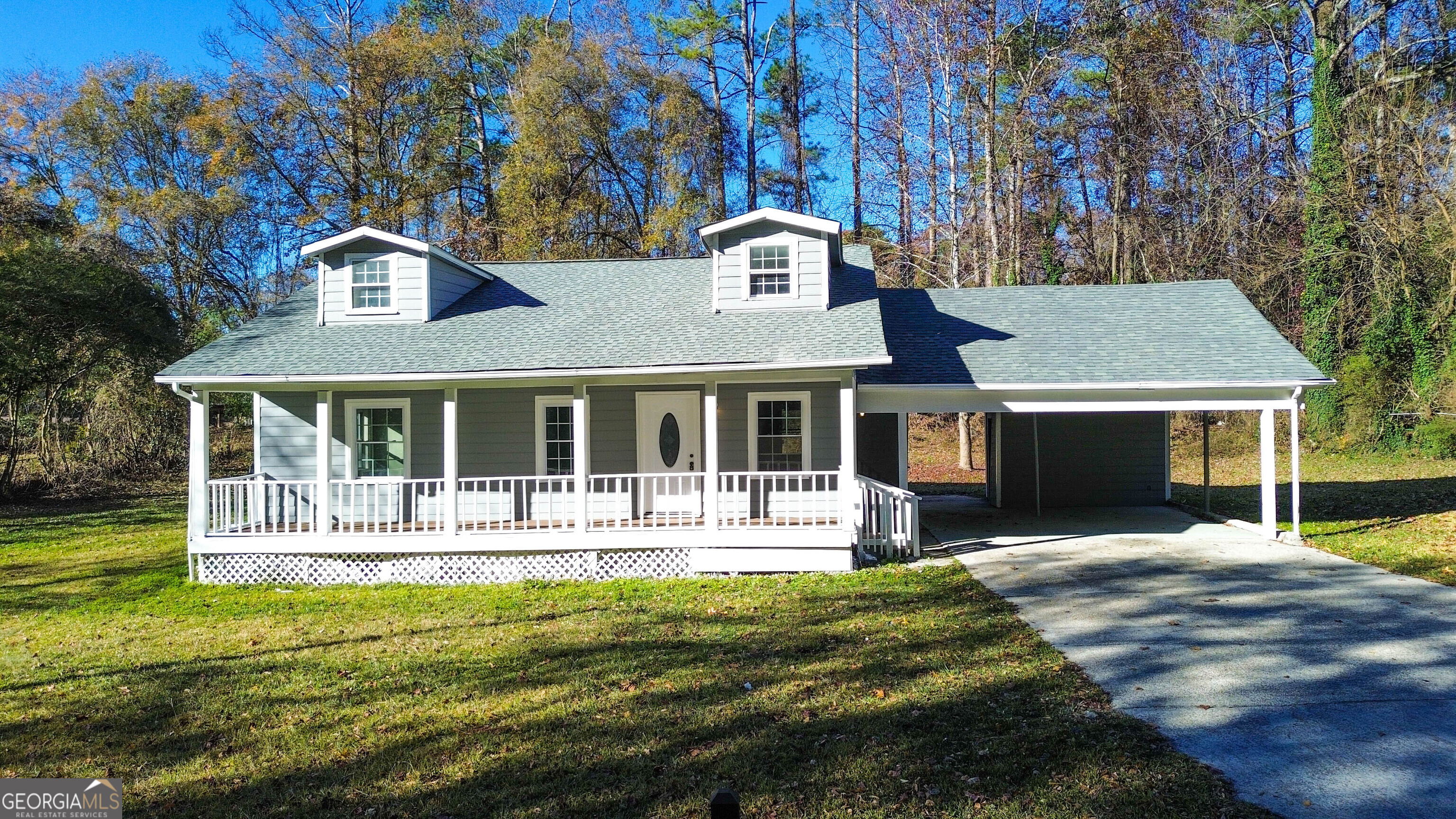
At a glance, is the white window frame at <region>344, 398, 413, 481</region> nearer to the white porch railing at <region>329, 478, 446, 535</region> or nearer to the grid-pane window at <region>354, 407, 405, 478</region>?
the grid-pane window at <region>354, 407, 405, 478</region>

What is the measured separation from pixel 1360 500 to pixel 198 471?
65.9ft

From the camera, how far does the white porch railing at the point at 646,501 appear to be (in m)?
11.8

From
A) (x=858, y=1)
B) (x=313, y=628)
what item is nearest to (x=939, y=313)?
(x=313, y=628)

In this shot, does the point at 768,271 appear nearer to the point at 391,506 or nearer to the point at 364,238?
the point at 364,238

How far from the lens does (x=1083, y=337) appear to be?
14.2m

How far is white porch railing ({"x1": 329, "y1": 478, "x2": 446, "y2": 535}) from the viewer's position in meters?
12.7

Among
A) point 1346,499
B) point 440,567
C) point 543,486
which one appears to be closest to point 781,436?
point 543,486

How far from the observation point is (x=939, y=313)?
1565 centimetres

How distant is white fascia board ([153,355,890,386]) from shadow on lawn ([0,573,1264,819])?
3.82 meters

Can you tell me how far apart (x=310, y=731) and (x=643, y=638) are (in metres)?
3.16

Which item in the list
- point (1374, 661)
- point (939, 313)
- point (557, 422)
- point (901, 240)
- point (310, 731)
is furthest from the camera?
point (901, 240)

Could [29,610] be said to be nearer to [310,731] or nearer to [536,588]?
[536,588]

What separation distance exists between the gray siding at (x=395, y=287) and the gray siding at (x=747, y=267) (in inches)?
192

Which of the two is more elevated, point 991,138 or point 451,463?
point 991,138
